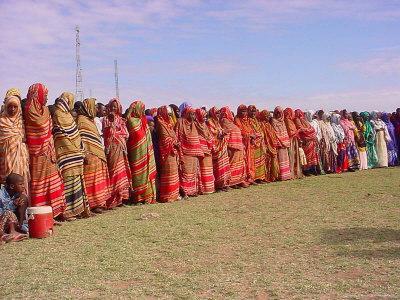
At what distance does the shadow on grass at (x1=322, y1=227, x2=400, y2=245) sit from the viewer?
6383 millimetres

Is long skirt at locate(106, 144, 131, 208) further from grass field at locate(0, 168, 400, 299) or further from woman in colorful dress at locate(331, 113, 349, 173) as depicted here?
woman in colorful dress at locate(331, 113, 349, 173)

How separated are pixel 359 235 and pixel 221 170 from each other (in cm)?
574

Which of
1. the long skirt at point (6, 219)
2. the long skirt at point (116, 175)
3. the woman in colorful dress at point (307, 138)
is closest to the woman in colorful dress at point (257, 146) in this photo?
the woman in colorful dress at point (307, 138)

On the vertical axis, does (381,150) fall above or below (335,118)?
below

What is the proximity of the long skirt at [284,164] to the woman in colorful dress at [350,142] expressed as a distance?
9.55 ft

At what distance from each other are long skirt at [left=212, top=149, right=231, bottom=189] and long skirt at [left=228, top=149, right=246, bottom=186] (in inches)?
10.6

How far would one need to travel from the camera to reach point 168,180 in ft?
35.6

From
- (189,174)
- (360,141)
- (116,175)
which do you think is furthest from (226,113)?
(360,141)

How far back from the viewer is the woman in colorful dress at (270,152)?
538 inches

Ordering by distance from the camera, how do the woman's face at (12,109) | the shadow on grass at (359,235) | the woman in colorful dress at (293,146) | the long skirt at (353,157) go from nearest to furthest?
the shadow on grass at (359,235)
the woman's face at (12,109)
the woman in colorful dress at (293,146)
the long skirt at (353,157)

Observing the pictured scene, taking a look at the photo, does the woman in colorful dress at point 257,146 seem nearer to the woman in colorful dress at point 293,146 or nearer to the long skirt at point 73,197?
the woman in colorful dress at point 293,146

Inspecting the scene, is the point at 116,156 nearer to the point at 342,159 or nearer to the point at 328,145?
the point at 328,145

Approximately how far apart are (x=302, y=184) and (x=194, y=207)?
13.7 ft

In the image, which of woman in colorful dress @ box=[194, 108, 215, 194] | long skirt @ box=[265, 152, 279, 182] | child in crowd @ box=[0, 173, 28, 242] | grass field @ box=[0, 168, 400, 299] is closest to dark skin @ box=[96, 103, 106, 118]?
grass field @ box=[0, 168, 400, 299]
